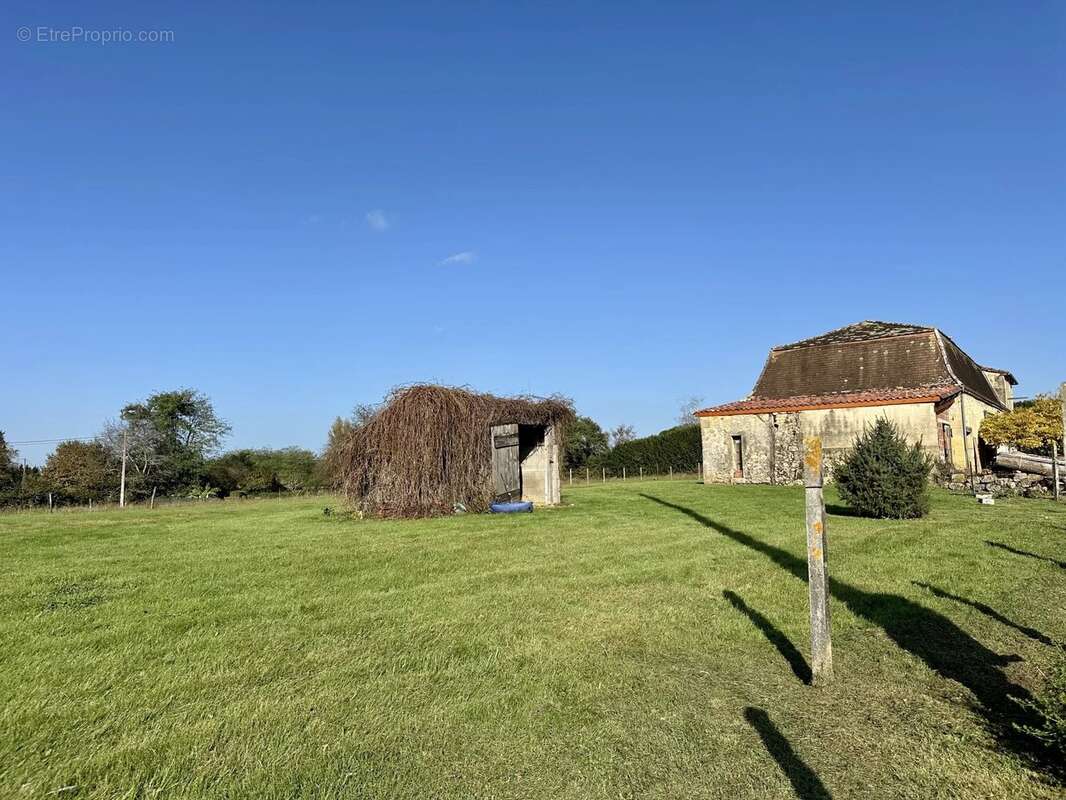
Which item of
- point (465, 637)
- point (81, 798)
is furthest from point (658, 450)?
point (81, 798)

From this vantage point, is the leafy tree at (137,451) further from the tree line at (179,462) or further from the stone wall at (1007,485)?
the stone wall at (1007,485)

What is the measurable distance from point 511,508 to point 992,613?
435 inches

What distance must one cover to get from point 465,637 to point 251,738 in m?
2.06

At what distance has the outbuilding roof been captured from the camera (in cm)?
2245

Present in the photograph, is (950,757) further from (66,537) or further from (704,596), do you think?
(66,537)

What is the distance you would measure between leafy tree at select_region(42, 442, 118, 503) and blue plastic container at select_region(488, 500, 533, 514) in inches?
1134

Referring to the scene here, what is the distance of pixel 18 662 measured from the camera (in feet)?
15.0

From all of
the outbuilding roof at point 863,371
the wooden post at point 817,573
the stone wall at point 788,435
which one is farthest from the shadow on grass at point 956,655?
the outbuilding roof at point 863,371

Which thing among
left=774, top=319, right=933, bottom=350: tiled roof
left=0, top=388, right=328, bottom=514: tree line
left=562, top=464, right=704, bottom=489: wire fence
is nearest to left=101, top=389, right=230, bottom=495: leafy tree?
left=0, top=388, right=328, bottom=514: tree line

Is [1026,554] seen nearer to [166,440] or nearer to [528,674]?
[528,674]

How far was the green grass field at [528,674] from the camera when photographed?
119 inches

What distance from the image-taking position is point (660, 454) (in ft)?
121

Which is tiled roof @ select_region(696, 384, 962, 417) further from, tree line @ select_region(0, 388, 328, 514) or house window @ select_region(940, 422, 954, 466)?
tree line @ select_region(0, 388, 328, 514)

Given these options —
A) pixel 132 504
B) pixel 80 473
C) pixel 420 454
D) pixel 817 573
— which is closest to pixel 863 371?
pixel 420 454
